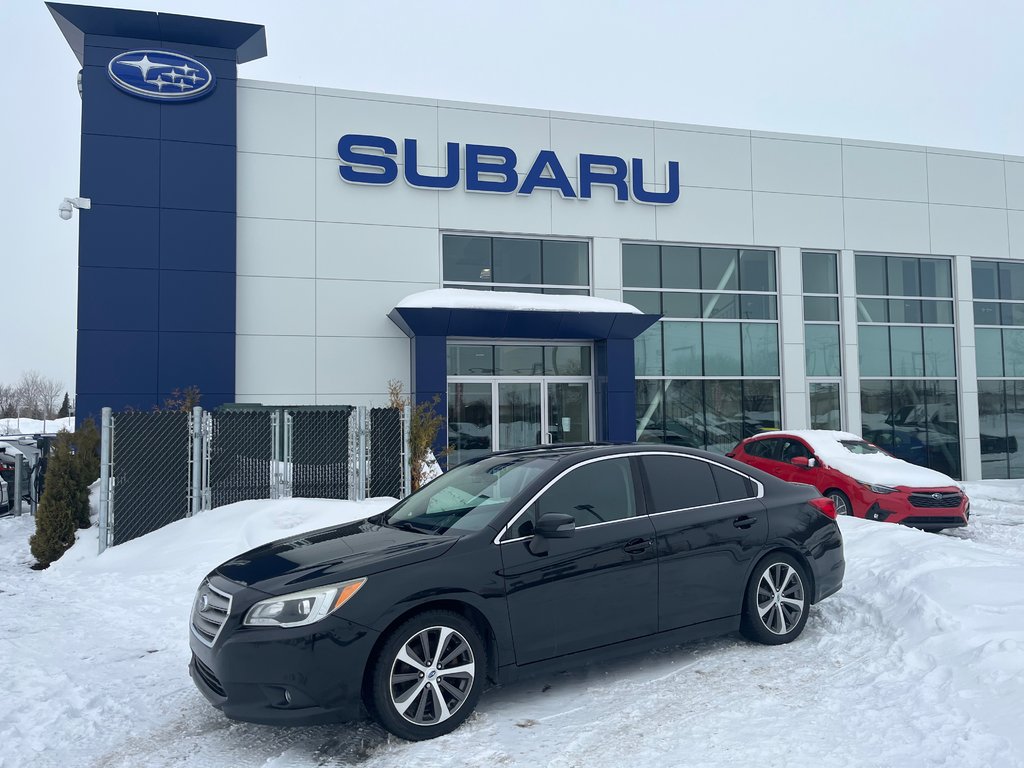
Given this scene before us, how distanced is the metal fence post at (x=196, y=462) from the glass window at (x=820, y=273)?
14.7 meters

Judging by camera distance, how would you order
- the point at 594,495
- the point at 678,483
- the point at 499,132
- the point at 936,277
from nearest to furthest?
the point at 594,495 → the point at 678,483 → the point at 499,132 → the point at 936,277

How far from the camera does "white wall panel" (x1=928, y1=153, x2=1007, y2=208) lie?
20.2 meters

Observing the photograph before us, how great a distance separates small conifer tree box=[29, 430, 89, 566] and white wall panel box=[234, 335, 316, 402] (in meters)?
4.90

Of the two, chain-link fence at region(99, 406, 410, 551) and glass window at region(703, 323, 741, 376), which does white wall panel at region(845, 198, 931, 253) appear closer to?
glass window at region(703, 323, 741, 376)

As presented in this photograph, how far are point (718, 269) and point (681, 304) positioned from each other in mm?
1374

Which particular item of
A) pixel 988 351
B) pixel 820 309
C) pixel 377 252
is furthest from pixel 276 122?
pixel 988 351

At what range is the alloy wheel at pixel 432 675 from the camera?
416 cm

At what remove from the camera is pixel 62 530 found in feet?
33.0

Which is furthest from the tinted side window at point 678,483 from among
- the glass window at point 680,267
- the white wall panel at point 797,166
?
the white wall panel at point 797,166

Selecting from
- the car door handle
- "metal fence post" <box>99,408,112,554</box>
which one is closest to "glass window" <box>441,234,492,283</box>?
"metal fence post" <box>99,408,112,554</box>

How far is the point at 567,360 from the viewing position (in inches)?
678

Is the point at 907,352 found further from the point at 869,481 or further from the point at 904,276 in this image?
the point at 869,481

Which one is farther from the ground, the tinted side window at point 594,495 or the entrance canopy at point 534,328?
the entrance canopy at point 534,328

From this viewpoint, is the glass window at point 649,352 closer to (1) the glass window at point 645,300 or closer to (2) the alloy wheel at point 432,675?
(1) the glass window at point 645,300
